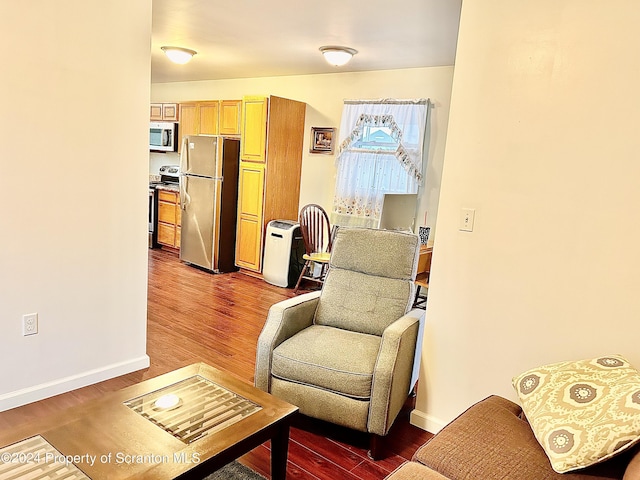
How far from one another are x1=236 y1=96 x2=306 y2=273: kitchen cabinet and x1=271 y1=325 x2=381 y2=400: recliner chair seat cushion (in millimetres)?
3033

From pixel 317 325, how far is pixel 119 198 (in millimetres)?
1376

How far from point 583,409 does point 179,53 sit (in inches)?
174

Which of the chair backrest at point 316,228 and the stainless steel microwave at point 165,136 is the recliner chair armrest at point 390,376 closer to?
the chair backrest at point 316,228

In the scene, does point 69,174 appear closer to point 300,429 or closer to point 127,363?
point 127,363

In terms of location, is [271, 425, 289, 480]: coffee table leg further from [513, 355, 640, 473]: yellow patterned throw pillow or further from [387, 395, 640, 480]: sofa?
[513, 355, 640, 473]: yellow patterned throw pillow

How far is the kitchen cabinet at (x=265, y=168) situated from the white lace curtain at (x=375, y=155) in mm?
610

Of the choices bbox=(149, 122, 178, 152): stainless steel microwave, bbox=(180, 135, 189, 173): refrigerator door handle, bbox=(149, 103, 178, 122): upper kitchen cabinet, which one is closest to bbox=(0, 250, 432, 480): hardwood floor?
bbox=(180, 135, 189, 173): refrigerator door handle

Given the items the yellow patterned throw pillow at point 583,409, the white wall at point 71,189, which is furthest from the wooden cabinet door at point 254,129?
the yellow patterned throw pillow at point 583,409

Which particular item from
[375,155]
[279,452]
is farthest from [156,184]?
[279,452]

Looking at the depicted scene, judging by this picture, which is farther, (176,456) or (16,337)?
(16,337)

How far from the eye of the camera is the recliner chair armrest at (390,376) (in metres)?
2.09

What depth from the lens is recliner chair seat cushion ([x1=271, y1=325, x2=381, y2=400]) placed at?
2127 mm

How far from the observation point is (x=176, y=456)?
4.58 feet

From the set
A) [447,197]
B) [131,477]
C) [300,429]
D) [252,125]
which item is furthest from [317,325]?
[252,125]
